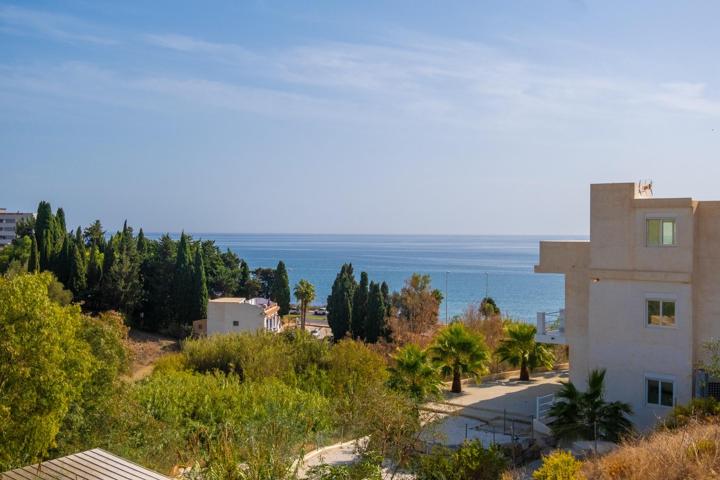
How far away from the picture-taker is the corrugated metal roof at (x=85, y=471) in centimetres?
1065

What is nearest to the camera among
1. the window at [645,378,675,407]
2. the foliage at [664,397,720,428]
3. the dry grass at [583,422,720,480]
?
the dry grass at [583,422,720,480]

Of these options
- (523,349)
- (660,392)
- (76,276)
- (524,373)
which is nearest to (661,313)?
(660,392)

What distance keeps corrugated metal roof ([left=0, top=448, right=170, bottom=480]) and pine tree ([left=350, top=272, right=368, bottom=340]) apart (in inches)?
1535

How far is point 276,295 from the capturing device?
62938 millimetres

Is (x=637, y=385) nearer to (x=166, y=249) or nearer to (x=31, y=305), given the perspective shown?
(x=31, y=305)

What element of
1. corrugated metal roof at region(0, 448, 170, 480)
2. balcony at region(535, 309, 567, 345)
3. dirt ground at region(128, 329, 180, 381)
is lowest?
dirt ground at region(128, 329, 180, 381)

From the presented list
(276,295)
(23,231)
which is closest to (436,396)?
(276,295)

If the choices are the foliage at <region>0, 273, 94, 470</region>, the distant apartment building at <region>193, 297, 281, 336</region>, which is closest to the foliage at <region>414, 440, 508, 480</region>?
the foliage at <region>0, 273, 94, 470</region>

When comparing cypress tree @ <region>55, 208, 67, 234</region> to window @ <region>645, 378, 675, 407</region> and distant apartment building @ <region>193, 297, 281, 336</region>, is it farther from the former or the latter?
window @ <region>645, 378, 675, 407</region>

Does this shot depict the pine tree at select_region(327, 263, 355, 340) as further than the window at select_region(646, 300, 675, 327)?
Yes

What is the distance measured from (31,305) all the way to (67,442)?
4.60m

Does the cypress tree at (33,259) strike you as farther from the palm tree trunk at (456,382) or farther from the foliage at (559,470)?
the foliage at (559,470)

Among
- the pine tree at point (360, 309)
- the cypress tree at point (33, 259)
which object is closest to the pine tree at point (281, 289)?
the pine tree at point (360, 309)

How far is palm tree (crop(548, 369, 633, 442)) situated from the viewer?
53.7 feet
